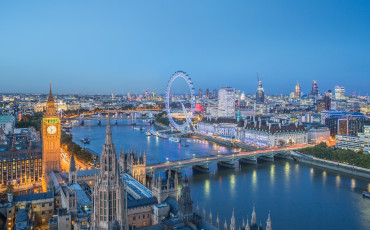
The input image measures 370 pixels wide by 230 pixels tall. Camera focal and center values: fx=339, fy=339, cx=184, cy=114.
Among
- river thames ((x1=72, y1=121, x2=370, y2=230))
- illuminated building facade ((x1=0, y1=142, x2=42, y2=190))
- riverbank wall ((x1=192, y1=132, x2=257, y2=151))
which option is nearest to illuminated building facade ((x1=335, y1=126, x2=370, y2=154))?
river thames ((x1=72, y1=121, x2=370, y2=230))

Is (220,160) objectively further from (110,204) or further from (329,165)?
(110,204)

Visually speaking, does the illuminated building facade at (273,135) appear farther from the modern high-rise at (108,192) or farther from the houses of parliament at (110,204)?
the modern high-rise at (108,192)

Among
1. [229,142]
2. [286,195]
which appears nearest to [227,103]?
[229,142]

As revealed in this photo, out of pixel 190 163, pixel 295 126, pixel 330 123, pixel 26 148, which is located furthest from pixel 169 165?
pixel 330 123

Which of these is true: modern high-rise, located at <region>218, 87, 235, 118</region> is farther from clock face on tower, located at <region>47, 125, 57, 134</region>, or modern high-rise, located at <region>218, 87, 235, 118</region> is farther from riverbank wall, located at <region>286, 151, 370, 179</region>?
clock face on tower, located at <region>47, 125, 57, 134</region>

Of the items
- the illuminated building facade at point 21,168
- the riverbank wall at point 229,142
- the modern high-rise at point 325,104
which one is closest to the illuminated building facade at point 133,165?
the illuminated building facade at point 21,168

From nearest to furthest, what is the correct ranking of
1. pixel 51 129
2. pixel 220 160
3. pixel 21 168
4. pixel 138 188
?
pixel 138 188 → pixel 21 168 → pixel 51 129 → pixel 220 160
